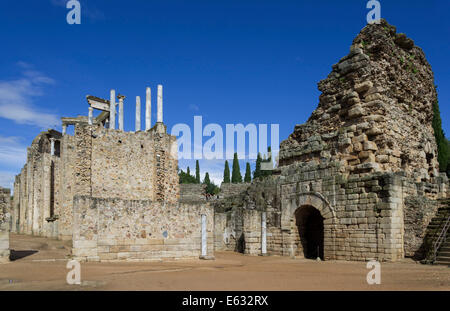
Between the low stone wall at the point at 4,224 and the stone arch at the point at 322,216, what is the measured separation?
1089 centimetres

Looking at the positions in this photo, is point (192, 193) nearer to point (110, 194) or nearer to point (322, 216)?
point (110, 194)

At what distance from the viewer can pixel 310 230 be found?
18.9 metres

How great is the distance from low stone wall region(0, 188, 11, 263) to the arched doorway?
11.1 m

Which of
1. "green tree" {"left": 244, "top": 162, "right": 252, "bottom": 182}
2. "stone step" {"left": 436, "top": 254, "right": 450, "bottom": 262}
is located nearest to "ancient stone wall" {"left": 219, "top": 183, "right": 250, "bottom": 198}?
"green tree" {"left": 244, "top": 162, "right": 252, "bottom": 182}

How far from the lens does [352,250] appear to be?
1512cm

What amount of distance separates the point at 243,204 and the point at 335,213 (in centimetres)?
627

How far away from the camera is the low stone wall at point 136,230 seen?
12680mm

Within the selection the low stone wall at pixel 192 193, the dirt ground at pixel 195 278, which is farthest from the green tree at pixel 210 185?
the dirt ground at pixel 195 278

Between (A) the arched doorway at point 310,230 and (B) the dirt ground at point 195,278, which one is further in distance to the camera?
(A) the arched doorway at point 310,230

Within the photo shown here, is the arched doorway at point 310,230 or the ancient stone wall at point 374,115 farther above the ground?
the ancient stone wall at point 374,115

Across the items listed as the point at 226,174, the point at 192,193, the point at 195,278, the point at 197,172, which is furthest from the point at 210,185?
the point at 195,278

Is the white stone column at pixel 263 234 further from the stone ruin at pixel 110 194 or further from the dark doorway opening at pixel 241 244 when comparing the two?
the stone ruin at pixel 110 194

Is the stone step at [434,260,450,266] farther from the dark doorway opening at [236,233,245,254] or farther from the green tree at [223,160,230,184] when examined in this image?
the green tree at [223,160,230,184]
